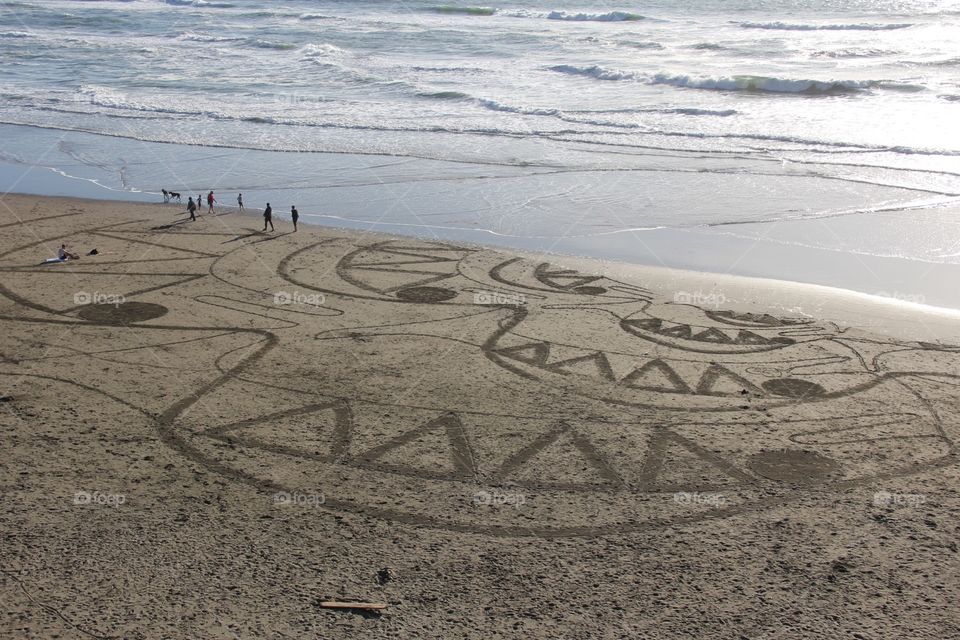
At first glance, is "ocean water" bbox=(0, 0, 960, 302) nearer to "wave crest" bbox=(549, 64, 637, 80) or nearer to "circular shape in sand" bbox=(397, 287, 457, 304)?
"wave crest" bbox=(549, 64, 637, 80)

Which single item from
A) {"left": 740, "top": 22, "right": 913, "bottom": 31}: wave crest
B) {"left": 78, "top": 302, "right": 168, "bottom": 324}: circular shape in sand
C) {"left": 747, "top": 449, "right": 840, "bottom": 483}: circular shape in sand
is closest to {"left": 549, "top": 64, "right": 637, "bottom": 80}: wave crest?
{"left": 740, "top": 22, "right": 913, "bottom": 31}: wave crest

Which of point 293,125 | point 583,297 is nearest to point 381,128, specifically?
point 293,125

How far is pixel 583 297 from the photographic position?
29.4m

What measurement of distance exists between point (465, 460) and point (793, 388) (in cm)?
910

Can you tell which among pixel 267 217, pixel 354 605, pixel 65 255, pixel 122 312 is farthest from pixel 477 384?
pixel 65 255

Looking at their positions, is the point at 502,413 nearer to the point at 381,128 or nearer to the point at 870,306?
the point at 870,306

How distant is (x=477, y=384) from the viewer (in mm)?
22828

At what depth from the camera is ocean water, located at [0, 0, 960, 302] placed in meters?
37.8

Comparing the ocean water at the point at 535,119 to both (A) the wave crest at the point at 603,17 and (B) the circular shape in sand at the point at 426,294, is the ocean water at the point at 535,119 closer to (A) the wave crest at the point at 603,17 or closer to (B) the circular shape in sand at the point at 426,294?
(A) the wave crest at the point at 603,17

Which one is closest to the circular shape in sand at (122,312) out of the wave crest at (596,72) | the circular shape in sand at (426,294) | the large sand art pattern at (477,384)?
the large sand art pattern at (477,384)

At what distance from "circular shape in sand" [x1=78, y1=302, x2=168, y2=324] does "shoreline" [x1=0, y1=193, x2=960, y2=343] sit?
12125 millimetres

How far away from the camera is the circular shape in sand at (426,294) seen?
2886 centimetres

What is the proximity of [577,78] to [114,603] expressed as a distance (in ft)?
206

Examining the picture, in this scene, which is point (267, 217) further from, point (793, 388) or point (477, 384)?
point (793, 388)
